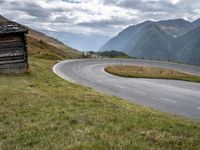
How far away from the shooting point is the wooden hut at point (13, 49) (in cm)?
3822

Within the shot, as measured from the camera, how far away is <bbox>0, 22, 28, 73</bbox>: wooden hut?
38.2 meters

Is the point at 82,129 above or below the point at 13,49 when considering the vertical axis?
below

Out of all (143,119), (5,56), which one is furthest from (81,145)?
(5,56)

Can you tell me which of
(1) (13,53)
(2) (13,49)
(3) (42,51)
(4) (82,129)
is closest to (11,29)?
(2) (13,49)

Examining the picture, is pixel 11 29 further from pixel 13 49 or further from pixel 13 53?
pixel 13 53

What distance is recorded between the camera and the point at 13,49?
1522 inches

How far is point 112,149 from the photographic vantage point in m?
9.66

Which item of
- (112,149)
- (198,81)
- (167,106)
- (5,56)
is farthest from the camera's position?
(198,81)

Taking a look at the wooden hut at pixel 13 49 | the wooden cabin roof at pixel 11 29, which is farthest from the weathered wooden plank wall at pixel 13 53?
the wooden cabin roof at pixel 11 29

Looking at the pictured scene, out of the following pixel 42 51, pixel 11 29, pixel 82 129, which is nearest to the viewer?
pixel 82 129

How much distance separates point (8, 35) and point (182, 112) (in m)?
21.1

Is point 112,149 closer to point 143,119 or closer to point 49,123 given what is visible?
point 49,123

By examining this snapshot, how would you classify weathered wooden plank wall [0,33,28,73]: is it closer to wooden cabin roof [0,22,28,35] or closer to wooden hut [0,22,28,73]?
wooden hut [0,22,28,73]

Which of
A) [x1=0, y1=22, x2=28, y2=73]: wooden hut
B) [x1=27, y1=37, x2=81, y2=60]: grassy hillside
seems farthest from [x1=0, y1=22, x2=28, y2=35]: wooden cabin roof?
[x1=27, y1=37, x2=81, y2=60]: grassy hillside
